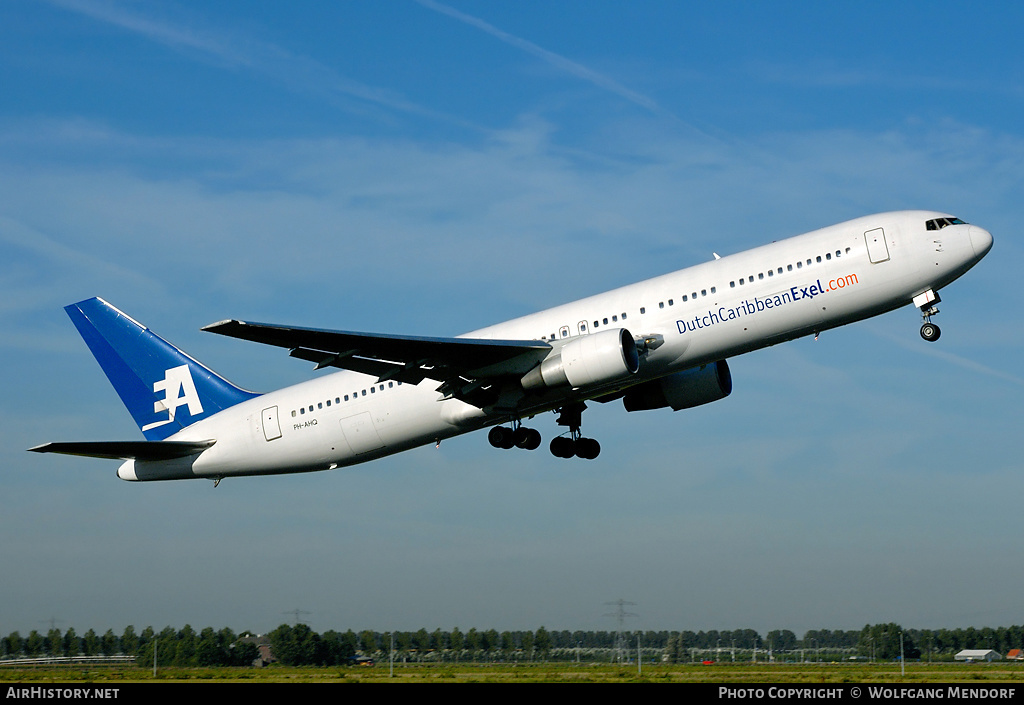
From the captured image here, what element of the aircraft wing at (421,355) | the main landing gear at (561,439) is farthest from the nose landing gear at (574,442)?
the aircraft wing at (421,355)

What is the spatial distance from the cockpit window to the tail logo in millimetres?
25653

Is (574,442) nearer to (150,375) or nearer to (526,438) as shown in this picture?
(526,438)

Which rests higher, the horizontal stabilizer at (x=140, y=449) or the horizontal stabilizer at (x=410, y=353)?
the horizontal stabilizer at (x=410, y=353)

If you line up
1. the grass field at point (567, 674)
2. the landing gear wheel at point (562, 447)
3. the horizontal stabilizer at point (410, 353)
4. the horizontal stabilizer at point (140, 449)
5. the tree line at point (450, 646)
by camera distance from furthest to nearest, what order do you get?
1. the tree line at point (450, 646)
2. the landing gear wheel at point (562, 447)
3. the horizontal stabilizer at point (140, 449)
4. the grass field at point (567, 674)
5. the horizontal stabilizer at point (410, 353)

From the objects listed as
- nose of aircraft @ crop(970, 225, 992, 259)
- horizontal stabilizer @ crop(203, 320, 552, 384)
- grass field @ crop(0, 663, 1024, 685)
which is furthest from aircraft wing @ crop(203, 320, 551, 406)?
nose of aircraft @ crop(970, 225, 992, 259)

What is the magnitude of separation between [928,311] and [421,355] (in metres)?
14.5

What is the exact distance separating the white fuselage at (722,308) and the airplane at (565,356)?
0.04m

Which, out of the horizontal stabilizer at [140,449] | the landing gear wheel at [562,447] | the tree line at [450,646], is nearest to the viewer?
the horizontal stabilizer at [140,449]

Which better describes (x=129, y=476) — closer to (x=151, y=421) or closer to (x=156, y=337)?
(x=151, y=421)

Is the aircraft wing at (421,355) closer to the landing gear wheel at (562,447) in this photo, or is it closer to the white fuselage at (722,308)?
the white fuselage at (722,308)

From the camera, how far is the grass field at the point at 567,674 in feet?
109

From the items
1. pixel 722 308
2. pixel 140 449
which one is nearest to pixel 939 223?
pixel 722 308
